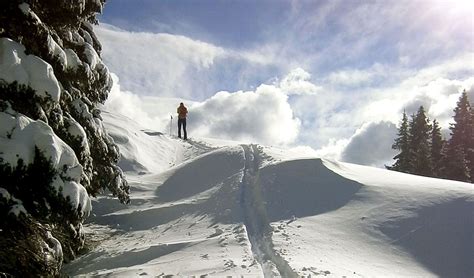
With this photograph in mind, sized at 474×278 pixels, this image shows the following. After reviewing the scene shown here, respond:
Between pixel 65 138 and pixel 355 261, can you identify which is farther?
pixel 355 261

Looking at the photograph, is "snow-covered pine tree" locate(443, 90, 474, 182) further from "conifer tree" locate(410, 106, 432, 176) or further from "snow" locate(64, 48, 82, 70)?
"snow" locate(64, 48, 82, 70)

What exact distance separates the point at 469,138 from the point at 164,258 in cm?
3549

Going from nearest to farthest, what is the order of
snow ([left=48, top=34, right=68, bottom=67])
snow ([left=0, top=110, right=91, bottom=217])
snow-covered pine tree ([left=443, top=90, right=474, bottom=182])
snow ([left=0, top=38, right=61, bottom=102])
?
snow ([left=0, top=110, right=91, bottom=217]) < snow ([left=0, top=38, right=61, bottom=102]) < snow ([left=48, top=34, right=68, bottom=67]) < snow-covered pine tree ([left=443, top=90, right=474, bottom=182])

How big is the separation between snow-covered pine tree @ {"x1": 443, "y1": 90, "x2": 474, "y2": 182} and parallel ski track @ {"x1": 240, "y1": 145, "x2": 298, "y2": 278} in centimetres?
2145

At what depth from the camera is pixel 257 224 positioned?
12.3 meters

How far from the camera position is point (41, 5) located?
26.3 ft

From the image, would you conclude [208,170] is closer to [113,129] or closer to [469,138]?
[113,129]

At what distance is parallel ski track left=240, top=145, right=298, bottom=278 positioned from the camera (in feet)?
30.4

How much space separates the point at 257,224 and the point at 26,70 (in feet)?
24.2

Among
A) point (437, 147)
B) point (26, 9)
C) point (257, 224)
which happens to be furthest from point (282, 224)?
point (437, 147)

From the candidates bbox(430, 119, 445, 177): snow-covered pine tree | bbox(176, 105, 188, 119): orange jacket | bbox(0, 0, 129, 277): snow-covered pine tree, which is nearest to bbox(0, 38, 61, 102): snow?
bbox(0, 0, 129, 277): snow-covered pine tree

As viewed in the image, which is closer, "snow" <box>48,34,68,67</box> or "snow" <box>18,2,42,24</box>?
"snow" <box>18,2,42,24</box>

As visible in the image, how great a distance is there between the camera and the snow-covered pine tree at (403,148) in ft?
131

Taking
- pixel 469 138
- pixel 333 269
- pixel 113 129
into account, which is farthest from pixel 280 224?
pixel 469 138
